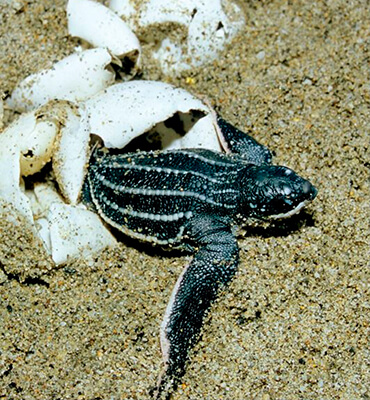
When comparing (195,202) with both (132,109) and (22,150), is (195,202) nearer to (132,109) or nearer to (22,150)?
(132,109)

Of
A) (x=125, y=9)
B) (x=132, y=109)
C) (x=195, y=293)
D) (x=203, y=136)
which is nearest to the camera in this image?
(x=195, y=293)

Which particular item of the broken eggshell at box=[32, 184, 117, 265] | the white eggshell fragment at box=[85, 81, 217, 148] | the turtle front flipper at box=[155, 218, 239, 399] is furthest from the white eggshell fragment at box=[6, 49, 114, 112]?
the turtle front flipper at box=[155, 218, 239, 399]

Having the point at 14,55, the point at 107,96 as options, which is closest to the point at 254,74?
the point at 107,96

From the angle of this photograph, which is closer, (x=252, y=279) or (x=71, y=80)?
(x=252, y=279)

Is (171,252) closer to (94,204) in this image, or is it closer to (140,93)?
(94,204)

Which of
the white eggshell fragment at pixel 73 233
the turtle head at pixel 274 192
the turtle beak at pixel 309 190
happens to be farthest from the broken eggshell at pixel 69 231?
the turtle beak at pixel 309 190

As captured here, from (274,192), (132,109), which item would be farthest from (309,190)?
(132,109)

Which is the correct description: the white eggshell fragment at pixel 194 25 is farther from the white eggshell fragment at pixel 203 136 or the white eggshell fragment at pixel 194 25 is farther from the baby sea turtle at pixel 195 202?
the baby sea turtle at pixel 195 202
